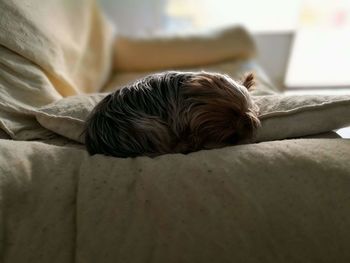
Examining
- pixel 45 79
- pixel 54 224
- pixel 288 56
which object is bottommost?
pixel 288 56

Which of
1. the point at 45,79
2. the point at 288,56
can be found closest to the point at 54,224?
the point at 45,79

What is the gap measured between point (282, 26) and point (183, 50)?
1.02m

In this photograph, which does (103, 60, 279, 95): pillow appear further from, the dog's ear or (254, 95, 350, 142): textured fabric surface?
(254, 95, 350, 142): textured fabric surface

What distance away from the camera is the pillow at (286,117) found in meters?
0.85

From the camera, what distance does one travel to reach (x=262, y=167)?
705 mm

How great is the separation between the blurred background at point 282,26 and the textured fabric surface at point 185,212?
5.74 ft

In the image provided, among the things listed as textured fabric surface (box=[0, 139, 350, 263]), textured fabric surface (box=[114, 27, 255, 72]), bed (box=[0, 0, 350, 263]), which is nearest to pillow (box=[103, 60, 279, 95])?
textured fabric surface (box=[114, 27, 255, 72])

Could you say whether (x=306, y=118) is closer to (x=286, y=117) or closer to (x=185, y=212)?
(x=286, y=117)

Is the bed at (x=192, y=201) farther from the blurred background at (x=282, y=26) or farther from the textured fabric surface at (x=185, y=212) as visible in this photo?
the blurred background at (x=282, y=26)

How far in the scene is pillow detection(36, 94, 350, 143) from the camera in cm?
85

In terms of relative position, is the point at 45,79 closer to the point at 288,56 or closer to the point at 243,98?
the point at 243,98

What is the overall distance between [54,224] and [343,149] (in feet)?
2.10

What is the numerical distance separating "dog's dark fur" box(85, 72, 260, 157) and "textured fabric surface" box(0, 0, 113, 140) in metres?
0.21

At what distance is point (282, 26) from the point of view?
8.06ft
